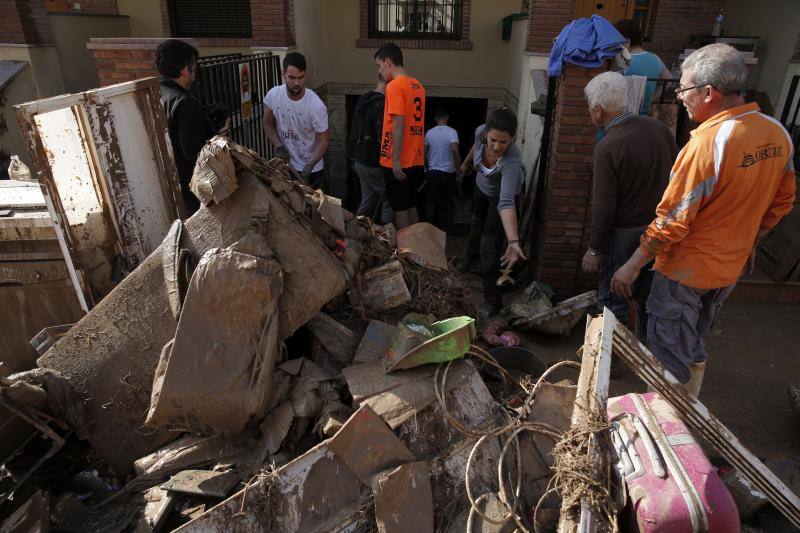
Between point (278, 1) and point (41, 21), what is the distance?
4.23 metres

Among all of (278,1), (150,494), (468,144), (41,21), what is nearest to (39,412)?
(150,494)

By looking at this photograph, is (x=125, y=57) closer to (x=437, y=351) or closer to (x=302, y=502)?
(x=437, y=351)

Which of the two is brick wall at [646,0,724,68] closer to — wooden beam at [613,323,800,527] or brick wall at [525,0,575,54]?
brick wall at [525,0,575,54]

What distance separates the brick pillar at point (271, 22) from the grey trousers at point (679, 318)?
6255 millimetres

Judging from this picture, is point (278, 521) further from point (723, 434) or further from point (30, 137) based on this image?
point (30, 137)

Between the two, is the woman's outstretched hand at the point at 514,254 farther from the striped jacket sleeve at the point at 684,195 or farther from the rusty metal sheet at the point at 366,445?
the rusty metal sheet at the point at 366,445

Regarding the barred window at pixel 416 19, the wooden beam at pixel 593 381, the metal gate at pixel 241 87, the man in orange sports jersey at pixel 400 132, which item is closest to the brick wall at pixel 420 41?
the barred window at pixel 416 19

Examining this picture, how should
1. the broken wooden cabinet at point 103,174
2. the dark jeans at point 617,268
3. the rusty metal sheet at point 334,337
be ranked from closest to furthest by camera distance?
the rusty metal sheet at point 334,337, the broken wooden cabinet at point 103,174, the dark jeans at point 617,268

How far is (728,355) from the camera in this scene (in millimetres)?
4082

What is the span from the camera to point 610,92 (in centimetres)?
312

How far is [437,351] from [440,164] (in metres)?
3.85

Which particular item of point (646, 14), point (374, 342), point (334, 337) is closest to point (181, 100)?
point (334, 337)

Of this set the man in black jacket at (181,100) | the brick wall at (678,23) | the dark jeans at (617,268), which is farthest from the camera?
the brick wall at (678,23)

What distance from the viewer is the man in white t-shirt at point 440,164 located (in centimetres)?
612
